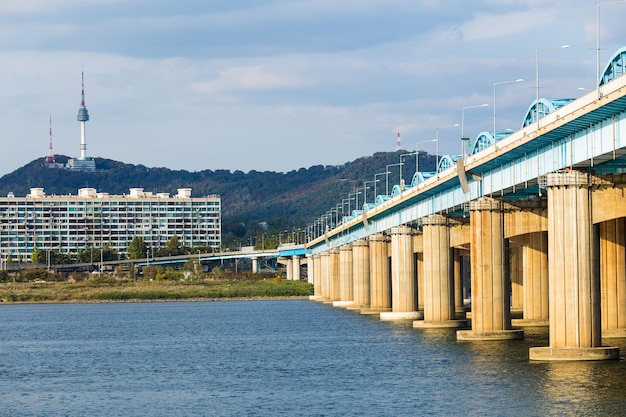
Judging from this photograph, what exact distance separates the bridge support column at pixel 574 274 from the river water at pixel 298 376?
3.39 feet

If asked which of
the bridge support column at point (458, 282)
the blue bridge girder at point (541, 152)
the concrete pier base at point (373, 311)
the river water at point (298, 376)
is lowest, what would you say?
the river water at point (298, 376)

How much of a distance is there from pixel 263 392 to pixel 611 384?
14560 millimetres

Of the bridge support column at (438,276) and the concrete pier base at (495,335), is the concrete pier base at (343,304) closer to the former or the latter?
the bridge support column at (438,276)

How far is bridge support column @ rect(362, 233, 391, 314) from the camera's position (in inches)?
5335

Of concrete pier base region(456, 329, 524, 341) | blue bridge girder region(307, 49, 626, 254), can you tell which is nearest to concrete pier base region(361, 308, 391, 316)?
blue bridge girder region(307, 49, 626, 254)

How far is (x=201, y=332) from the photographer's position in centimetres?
10569

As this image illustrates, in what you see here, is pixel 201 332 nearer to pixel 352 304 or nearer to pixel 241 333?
pixel 241 333

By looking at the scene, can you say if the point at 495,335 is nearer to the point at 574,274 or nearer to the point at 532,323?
the point at 574,274

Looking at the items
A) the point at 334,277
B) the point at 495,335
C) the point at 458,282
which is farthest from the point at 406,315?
the point at 334,277

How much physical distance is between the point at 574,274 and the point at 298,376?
14.0m

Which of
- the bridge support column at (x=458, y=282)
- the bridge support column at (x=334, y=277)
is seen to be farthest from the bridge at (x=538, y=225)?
the bridge support column at (x=334, y=277)

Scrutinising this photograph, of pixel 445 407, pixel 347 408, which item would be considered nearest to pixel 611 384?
pixel 445 407

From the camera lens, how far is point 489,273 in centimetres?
7812

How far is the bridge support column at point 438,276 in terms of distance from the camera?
97.7m
